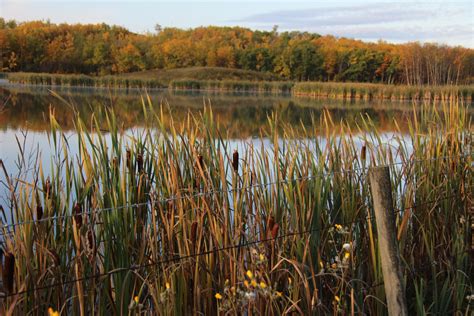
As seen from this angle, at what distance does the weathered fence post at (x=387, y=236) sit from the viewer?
2508 mm

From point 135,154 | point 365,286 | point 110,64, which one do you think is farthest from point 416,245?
point 110,64

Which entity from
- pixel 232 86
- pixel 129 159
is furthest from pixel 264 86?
pixel 129 159

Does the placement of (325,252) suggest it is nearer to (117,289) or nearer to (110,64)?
(117,289)

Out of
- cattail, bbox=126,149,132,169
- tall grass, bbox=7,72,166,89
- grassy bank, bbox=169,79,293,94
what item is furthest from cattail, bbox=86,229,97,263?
grassy bank, bbox=169,79,293,94

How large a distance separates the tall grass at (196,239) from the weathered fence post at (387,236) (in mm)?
194

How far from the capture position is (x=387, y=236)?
2.51 meters

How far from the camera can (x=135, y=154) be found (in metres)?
3.35


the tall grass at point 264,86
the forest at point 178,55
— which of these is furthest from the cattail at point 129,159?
the forest at point 178,55

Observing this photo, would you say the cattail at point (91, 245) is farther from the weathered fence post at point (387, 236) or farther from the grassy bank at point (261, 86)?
the grassy bank at point (261, 86)

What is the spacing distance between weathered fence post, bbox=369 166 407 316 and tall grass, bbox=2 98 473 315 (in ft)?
0.64

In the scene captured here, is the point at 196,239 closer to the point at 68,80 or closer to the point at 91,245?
the point at 91,245

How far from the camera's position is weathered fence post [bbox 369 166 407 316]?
8.23ft

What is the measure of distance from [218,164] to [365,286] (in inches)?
45.1

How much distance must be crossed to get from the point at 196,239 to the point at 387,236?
0.96 metres
